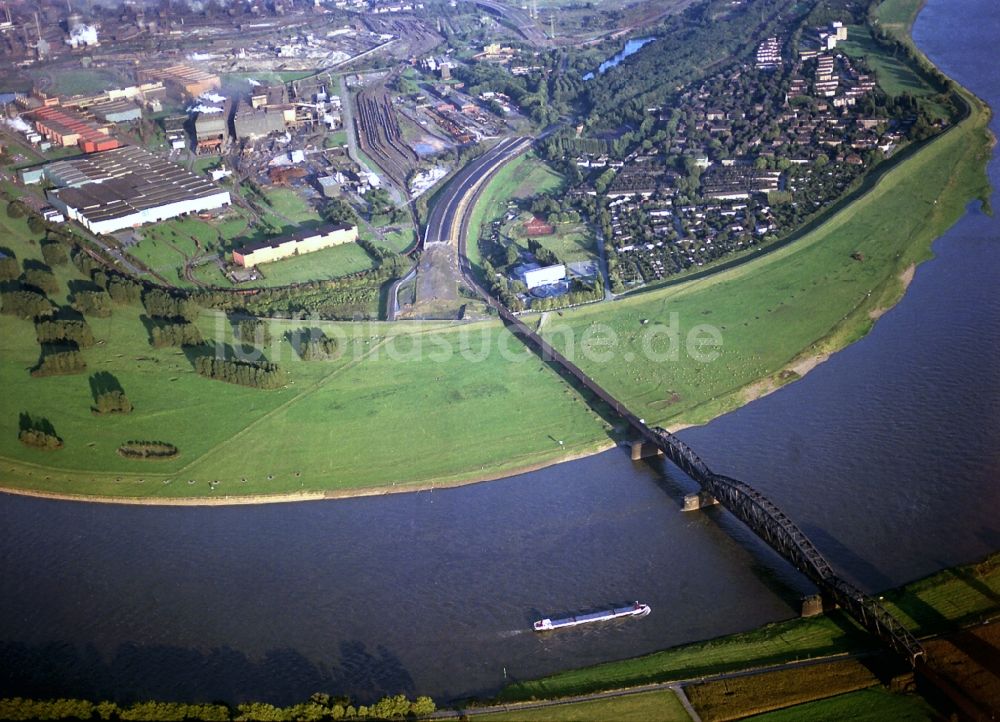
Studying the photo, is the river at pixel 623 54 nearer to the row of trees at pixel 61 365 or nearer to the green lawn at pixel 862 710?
the row of trees at pixel 61 365

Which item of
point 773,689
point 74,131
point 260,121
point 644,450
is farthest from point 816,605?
point 74,131

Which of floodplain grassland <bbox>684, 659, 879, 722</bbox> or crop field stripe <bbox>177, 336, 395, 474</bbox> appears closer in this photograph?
floodplain grassland <bbox>684, 659, 879, 722</bbox>

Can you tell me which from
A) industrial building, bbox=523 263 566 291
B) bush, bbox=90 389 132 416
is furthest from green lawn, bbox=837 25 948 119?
bush, bbox=90 389 132 416

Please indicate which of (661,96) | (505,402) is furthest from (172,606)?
(661,96)

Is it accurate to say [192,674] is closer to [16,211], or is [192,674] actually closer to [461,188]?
[461,188]

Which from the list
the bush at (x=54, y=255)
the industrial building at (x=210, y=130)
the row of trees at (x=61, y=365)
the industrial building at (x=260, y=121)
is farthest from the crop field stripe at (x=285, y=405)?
the industrial building at (x=260, y=121)

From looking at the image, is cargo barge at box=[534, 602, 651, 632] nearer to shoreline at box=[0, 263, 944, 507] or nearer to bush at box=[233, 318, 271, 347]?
shoreline at box=[0, 263, 944, 507]

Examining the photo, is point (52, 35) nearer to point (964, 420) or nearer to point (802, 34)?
point (802, 34)
